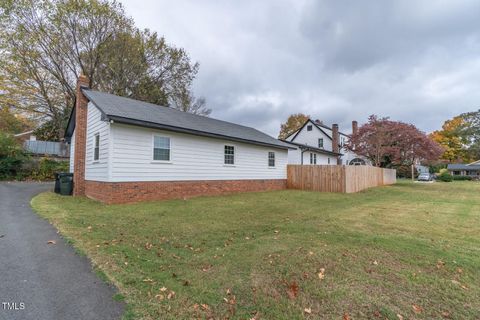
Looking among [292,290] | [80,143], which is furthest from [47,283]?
[80,143]

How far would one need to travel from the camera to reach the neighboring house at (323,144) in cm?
2551

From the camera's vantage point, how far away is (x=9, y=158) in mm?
16359

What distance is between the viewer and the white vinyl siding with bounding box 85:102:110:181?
9.62 metres

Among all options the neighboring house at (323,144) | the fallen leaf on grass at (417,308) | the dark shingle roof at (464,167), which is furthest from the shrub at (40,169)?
the dark shingle roof at (464,167)

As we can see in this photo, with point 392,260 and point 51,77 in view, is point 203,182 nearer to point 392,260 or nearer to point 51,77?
point 392,260

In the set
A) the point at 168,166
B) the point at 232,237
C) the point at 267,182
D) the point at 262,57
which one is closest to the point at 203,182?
the point at 168,166

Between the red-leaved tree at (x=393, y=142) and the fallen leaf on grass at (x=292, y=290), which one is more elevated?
the red-leaved tree at (x=393, y=142)

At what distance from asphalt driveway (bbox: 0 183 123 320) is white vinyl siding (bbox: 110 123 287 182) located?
482 centimetres

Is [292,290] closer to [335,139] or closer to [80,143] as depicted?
[80,143]

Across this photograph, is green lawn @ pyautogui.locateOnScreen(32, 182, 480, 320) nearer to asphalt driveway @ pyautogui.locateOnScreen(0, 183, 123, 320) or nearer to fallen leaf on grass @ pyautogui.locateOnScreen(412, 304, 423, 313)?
fallen leaf on grass @ pyautogui.locateOnScreen(412, 304, 423, 313)

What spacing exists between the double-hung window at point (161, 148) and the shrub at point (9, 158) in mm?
13049

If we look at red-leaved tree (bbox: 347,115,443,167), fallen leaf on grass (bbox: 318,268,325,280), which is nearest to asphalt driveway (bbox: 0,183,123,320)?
fallen leaf on grass (bbox: 318,268,325,280)

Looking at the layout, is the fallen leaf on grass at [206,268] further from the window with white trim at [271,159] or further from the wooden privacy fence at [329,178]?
the window with white trim at [271,159]

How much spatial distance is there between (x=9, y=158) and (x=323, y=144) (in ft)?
104
